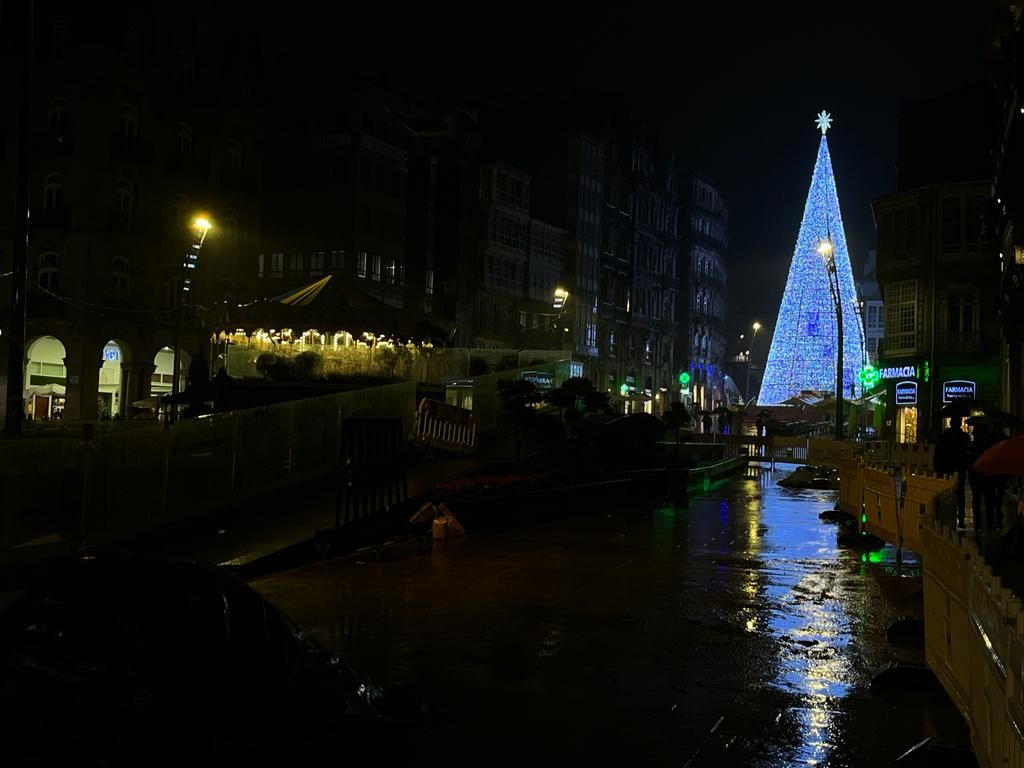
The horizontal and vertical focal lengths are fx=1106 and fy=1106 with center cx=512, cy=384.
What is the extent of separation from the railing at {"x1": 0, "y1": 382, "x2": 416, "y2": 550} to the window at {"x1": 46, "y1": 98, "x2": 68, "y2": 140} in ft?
93.8

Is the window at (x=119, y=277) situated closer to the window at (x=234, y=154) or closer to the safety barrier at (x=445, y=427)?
the window at (x=234, y=154)

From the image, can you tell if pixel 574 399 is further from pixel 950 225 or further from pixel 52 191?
pixel 52 191

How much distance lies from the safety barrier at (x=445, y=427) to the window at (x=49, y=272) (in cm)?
2589

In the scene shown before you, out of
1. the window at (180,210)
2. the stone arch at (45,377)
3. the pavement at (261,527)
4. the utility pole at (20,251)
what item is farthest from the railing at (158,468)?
the window at (180,210)

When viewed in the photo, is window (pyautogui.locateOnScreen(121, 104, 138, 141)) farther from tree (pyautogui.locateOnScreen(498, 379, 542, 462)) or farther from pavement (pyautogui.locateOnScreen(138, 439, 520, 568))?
pavement (pyautogui.locateOnScreen(138, 439, 520, 568))

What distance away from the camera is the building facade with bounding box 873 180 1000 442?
1884 inches

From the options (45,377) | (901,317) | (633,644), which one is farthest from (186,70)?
(633,644)

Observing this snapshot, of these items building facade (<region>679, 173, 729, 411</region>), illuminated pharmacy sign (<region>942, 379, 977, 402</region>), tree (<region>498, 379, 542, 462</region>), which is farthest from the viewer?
building facade (<region>679, 173, 729, 411</region>)

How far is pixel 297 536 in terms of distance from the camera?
16.3m

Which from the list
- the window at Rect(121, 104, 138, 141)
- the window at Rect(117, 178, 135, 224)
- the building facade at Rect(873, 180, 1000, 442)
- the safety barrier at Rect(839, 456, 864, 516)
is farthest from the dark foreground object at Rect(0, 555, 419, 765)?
A: the window at Rect(121, 104, 138, 141)

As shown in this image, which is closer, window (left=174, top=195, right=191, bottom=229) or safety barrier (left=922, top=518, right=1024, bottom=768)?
safety barrier (left=922, top=518, right=1024, bottom=768)

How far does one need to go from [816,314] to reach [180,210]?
125ft

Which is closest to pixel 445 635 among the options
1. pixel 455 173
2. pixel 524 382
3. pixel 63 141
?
pixel 524 382

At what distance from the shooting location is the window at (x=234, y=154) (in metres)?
52.5
